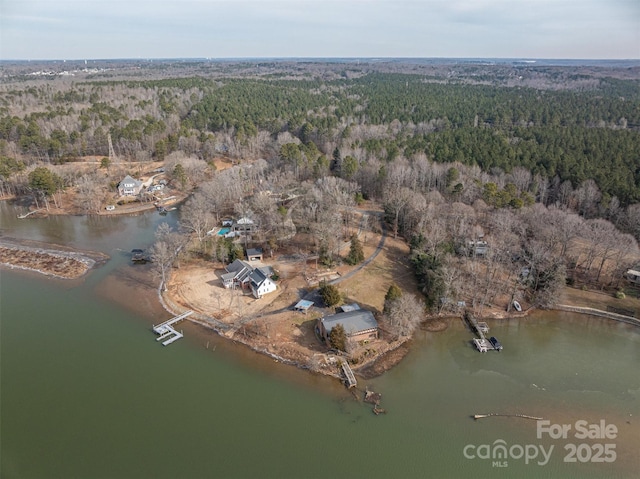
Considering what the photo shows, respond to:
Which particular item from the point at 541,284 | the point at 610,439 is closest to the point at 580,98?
the point at 541,284

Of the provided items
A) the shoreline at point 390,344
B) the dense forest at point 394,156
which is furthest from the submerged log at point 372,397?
the dense forest at point 394,156

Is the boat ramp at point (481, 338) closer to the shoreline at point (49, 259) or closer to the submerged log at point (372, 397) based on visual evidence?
the submerged log at point (372, 397)

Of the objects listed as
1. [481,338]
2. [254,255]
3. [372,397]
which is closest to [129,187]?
[254,255]

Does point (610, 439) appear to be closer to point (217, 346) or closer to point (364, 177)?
point (217, 346)

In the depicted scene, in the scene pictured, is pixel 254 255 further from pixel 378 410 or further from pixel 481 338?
pixel 481 338

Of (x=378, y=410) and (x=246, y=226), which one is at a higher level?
(x=246, y=226)

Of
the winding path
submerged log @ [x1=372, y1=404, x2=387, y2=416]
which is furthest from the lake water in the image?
the winding path
